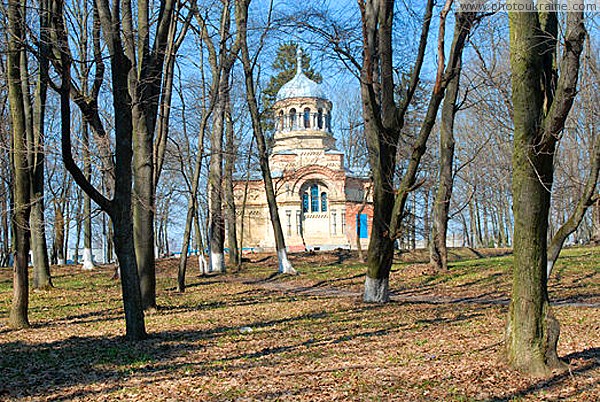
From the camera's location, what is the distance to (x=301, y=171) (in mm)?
44906

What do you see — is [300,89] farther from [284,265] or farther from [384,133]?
[384,133]

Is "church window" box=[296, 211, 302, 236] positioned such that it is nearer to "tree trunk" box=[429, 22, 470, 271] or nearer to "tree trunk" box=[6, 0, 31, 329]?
"tree trunk" box=[429, 22, 470, 271]

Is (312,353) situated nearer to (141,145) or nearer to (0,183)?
(141,145)

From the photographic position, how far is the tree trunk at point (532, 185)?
6438 mm

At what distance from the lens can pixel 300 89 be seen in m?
47.7

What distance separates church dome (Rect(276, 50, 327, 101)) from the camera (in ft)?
156

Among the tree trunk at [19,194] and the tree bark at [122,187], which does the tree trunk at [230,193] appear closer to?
the tree trunk at [19,194]

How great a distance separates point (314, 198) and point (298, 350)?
39951mm

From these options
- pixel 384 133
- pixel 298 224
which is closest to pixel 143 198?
pixel 384 133

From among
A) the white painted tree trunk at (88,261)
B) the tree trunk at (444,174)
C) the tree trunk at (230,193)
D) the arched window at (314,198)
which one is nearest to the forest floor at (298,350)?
the tree trunk at (444,174)

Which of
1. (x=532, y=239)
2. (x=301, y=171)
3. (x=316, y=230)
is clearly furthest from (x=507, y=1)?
(x=316, y=230)

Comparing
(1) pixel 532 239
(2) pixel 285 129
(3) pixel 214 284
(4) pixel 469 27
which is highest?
(2) pixel 285 129

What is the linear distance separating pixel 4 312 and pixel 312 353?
28.3 feet

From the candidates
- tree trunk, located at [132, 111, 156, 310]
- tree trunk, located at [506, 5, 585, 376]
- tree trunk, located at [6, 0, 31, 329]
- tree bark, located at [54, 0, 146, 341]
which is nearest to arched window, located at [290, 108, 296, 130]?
tree trunk, located at [132, 111, 156, 310]
